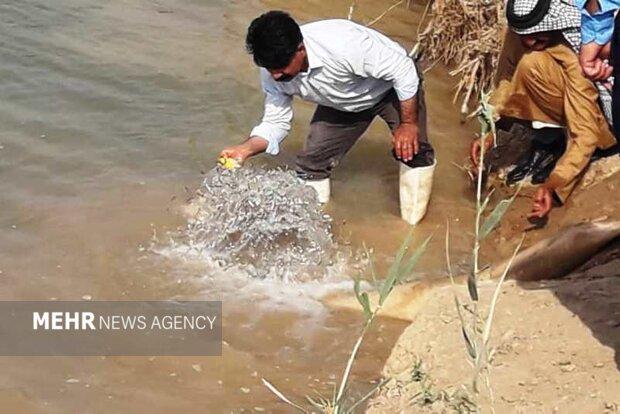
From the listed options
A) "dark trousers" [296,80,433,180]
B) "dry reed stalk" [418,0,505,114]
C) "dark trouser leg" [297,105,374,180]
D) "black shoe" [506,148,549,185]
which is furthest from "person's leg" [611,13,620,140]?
"dry reed stalk" [418,0,505,114]

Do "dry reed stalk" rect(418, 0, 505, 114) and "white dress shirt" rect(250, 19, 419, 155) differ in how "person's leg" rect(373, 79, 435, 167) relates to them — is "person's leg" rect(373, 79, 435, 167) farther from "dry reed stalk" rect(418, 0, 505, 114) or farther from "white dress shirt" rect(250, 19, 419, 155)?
"dry reed stalk" rect(418, 0, 505, 114)

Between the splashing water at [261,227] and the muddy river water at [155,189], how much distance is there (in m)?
0.14

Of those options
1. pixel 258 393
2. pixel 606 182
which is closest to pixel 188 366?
pixel 258 393

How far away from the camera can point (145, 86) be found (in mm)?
6664

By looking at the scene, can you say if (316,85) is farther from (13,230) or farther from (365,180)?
(13,230)

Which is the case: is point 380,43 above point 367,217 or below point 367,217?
above

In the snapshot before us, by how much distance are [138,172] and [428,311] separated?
254 cm

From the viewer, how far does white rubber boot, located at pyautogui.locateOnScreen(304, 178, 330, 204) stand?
540 cm

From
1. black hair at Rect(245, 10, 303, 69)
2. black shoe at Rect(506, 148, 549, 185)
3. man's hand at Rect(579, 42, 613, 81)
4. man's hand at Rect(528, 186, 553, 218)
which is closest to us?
man's hand at Rect(579, 42, 613, 81)

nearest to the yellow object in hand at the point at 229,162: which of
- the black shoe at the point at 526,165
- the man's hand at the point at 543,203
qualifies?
the man's hand at the point at 543,203

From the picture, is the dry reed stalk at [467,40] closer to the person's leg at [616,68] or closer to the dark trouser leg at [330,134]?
the dark trouser leg at [330,134]

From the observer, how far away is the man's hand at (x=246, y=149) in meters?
4.83

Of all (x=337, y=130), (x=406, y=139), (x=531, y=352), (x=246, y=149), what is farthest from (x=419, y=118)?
(x=531, y=352)

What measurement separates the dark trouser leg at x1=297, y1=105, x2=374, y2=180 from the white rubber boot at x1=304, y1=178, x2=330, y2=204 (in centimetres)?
8
